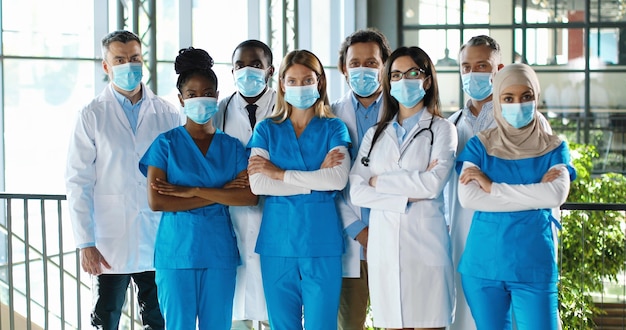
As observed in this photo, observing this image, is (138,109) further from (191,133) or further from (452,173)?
(452,173)

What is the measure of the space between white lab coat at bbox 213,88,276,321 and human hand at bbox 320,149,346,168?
1.36 ft

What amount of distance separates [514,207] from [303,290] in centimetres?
87

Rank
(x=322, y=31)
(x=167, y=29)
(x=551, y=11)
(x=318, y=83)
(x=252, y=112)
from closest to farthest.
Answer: (x=318, y=83) → (x=252, y=112) → (x=167, y=29) → (x=322, y=31) → (x=551, y=11)

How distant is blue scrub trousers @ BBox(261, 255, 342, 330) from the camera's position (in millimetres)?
3318

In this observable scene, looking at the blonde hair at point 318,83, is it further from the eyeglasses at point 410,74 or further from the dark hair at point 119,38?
the dark hair at point 119,38

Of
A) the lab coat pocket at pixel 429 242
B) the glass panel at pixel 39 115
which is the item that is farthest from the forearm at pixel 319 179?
the glass panel at pixel 39 115

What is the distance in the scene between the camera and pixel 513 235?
3.06 meters

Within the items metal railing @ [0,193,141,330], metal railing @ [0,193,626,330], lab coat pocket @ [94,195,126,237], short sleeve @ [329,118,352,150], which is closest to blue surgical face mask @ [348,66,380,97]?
short sleeve @ [329,118,352,150]

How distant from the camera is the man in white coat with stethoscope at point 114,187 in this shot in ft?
11.8

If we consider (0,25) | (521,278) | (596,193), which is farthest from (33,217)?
(596,193)

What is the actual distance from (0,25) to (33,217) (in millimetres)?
1649

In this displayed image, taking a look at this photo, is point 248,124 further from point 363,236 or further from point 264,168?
point 363,236

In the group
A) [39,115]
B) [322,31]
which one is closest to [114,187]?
[39,115]

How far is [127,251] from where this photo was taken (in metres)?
3.65
